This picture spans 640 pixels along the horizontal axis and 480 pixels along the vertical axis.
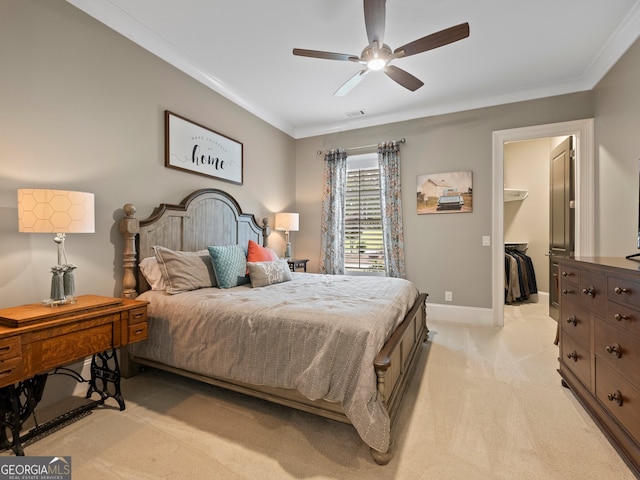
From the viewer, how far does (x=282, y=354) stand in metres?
1.73

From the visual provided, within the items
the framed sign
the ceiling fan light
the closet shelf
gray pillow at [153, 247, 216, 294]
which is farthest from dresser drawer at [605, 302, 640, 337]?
the closet shelf

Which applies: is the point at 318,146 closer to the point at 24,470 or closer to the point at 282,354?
the point at 282,354

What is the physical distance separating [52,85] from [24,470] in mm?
2319

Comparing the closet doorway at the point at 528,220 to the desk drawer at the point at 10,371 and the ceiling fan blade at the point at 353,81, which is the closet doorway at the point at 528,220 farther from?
the desk drawer at the point at 10,371

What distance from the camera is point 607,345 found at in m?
1.65

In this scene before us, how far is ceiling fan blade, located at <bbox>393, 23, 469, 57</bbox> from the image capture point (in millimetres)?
1965

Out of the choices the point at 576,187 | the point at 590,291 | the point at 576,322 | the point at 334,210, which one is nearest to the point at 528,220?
the point at 576,187

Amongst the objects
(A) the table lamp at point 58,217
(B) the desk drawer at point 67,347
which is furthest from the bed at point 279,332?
(A) the table lamp at point 58,217

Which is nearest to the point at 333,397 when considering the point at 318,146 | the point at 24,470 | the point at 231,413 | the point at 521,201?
the point at 231,413

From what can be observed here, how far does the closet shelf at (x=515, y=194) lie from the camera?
16.5 feet

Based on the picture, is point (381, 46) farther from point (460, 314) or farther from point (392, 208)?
point (460, 314)

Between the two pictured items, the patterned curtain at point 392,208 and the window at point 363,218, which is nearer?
the patterned curtain at point 392,208

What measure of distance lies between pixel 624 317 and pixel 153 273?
3084mm

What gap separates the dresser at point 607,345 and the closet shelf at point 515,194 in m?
3.32
